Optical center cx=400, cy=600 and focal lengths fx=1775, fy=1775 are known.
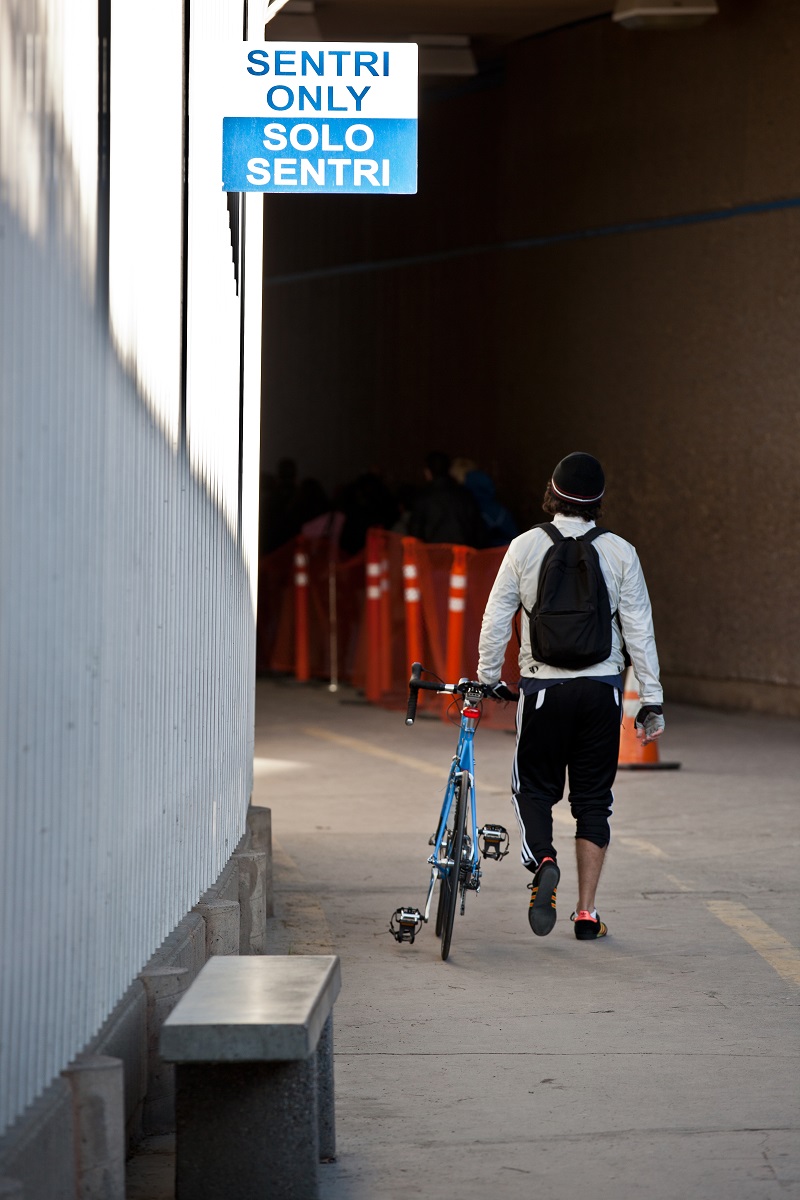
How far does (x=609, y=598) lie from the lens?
278 inches

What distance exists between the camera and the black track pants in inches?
Answer: 276

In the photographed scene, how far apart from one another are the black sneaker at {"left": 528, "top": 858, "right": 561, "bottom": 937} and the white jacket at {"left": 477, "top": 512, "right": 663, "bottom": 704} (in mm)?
756

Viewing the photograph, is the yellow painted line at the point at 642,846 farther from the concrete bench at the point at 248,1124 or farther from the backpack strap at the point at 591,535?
the concrete bench at the point at 248,1124

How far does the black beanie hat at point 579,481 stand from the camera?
23.2ft

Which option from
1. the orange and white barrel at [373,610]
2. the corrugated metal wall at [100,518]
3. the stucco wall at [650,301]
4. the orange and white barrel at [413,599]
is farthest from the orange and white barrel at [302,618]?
the corrugated metal wall at [100,518]

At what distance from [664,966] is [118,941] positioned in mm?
2824

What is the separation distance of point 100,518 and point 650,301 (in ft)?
41.9

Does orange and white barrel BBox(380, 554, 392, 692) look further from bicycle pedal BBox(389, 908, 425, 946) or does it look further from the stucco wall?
bicycle pedal BBox(389, 908, 425, 946)

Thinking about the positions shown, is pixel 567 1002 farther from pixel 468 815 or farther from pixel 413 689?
pixel 413 689

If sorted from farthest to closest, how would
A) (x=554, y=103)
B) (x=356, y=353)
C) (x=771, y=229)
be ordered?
(x=356, y=353)
(x=554, y=103)
(x=771, y=229)

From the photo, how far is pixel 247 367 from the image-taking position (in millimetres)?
7496

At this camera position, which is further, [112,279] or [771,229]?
[771,229]

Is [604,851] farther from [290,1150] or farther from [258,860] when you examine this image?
[290,1150]

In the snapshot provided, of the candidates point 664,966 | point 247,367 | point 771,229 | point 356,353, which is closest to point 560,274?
point 771,229
